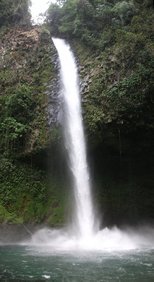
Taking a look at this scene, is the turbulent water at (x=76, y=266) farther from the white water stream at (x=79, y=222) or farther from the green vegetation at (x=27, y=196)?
the green vegetation at (x=27, y=196)

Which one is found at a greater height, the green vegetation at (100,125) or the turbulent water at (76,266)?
the green vegetation at (100,125)

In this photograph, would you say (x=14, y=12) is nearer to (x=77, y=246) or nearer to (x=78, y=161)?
(x=78, y=161)

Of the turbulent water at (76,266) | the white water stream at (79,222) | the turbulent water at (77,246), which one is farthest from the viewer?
the white water stream at (79,222)

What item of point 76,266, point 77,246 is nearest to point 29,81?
point 77,246

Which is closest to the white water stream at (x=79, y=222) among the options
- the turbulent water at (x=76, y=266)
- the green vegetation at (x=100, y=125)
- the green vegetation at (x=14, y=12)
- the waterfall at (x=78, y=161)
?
the waterfall at (x=78, y=161)

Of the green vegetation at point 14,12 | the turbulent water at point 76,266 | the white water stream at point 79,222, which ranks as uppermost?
the green vegetation at point 14,12

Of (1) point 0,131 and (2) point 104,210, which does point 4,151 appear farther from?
(2) point 104,210

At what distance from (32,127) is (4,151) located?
157 cm

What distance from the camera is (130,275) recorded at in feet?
29.7

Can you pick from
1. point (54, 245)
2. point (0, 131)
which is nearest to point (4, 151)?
point (0, 131)

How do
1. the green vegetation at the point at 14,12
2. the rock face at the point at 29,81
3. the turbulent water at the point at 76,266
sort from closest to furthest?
the turbulent water at the point at 76,266, the rock face at the point at 29,81, the green vegetation at the point at 14,12

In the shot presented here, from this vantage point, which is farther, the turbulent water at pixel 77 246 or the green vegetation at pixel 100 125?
the green vegetation at pixel 100 125

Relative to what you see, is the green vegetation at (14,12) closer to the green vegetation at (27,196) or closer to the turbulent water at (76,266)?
the green vegetation at (27,196)

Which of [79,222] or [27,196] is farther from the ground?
[27,196]
